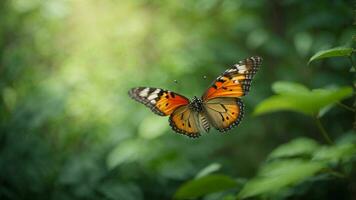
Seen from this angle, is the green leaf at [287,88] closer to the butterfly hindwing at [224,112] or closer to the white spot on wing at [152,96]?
the butterfly hindwing at [224,112]

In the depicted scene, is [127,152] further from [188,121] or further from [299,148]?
[299,148]

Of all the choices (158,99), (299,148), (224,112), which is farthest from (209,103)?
(299,148)

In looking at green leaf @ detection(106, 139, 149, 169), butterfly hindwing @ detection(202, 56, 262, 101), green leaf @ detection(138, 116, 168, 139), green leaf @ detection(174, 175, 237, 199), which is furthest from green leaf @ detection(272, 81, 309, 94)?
green leaf @ detection(106, 139, 149, 169)

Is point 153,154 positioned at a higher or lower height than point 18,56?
lower

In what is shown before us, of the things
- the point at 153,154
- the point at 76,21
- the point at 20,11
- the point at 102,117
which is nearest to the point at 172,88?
the point at 153,154

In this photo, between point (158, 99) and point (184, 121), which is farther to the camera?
point (184, 121)

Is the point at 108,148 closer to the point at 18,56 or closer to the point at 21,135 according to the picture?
the point at 21,135

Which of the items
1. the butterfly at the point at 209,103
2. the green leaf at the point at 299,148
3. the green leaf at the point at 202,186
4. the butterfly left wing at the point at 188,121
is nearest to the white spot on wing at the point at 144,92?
the butterfly at the point at 209,103
